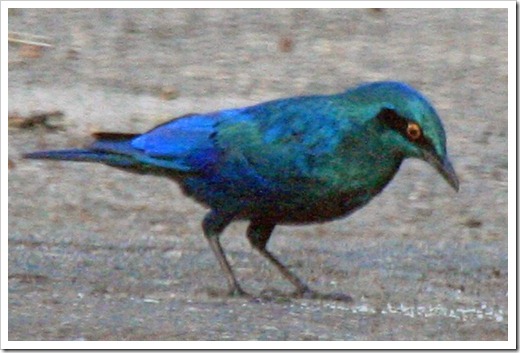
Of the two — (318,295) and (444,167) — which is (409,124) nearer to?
(444,167)

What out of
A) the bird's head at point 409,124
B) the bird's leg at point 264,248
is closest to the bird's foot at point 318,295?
the bird's leg at point 264,248

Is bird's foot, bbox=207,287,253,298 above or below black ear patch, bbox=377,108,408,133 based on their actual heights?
below

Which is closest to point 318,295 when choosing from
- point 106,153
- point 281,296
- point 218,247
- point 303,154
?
point 281,296

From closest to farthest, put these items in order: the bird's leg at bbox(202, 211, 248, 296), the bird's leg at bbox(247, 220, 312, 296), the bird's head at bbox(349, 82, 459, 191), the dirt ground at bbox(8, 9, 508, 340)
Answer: the bird's head at bbox(349, 82, 459, 191) → the dirt ground at bbox(8, 9, 508, 340) → the bird's leg at bbox(202, 211, 248, 296) → the bird's leg at bbox(247, 220, 312, 296)

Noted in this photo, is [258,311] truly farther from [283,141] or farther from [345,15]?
[345,15]

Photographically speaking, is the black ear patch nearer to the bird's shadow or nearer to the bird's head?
the bird's head

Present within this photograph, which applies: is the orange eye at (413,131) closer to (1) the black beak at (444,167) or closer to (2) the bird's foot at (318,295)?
(1) the black beak at (444,167)

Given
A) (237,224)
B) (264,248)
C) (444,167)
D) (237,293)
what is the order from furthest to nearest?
(237,224), (264,248), (237,293), (444,167)

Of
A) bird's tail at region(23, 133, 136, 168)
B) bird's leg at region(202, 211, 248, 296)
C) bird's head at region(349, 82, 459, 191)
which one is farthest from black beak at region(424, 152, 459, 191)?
bird's tail at region(23, 133, 136, 168)

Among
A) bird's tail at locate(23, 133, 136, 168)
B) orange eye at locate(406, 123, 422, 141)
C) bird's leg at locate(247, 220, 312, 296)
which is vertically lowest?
bird's leg at locate(247, 220, 312, 296)
